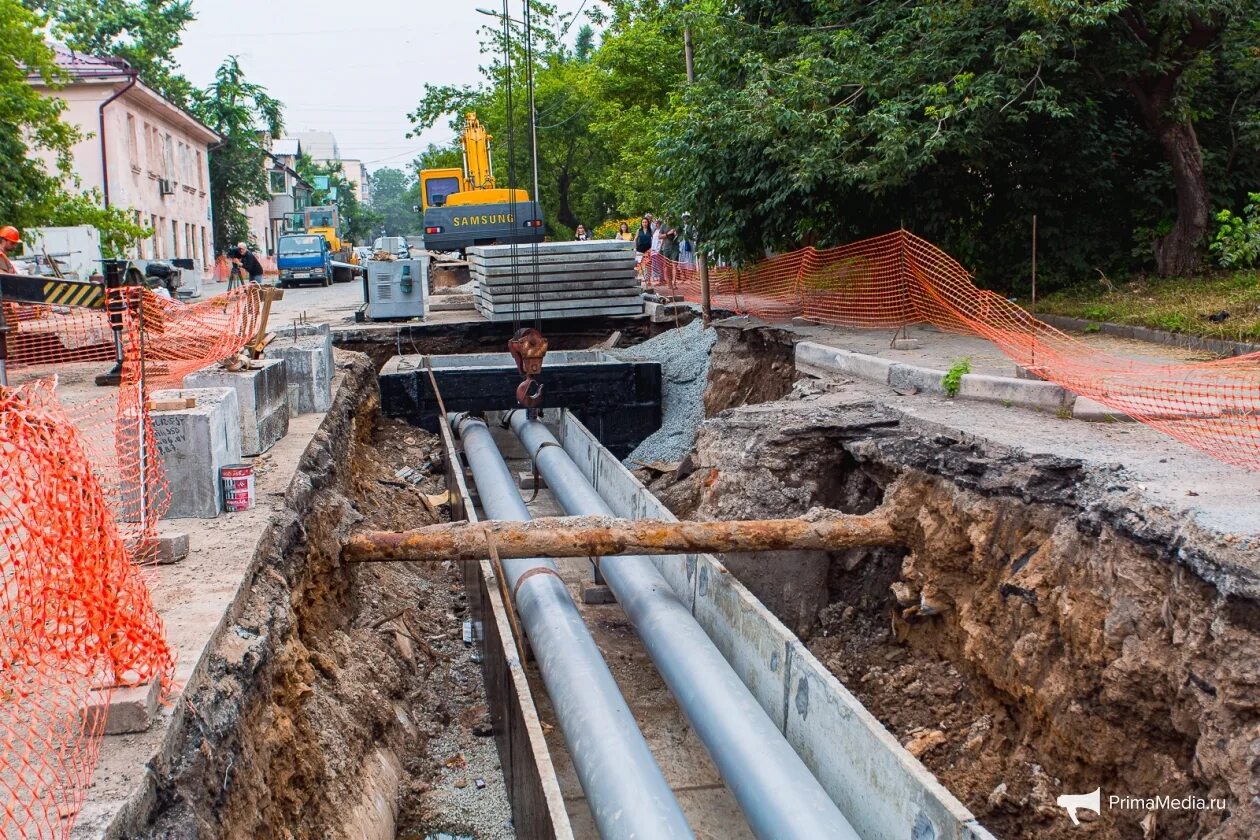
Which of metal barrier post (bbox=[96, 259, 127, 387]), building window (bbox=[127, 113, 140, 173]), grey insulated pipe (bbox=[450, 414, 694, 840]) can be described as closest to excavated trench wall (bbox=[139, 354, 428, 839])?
grey insulated pipe (bbox=[450, 414, 694, 840])

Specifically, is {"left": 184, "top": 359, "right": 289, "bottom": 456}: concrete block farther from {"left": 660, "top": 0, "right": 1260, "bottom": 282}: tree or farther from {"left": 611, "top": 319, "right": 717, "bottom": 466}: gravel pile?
{"left": 660, "top": 0, "right": 1260, "bottom": 282}: tree

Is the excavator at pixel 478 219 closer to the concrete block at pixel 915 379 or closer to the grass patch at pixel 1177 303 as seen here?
the grass patch at pixel 1177 303

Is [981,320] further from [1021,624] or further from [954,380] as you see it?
[1021,624]

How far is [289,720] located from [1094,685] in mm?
3676

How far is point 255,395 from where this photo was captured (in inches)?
308

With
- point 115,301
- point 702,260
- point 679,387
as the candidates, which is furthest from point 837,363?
point 115,301

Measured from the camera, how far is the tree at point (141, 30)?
46800mm

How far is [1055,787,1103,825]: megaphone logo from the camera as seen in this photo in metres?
4.95

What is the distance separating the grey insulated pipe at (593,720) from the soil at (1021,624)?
154 centimetres

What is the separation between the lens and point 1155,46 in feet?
41.5

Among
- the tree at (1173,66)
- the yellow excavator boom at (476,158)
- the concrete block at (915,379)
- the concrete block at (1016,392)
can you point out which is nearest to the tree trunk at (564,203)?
the yellow excavator boom at (476,158)

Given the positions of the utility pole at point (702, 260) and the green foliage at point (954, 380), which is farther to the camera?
the utility pole at point (702, 260)

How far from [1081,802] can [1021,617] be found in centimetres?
103

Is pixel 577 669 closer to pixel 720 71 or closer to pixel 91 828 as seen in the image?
pixel 91 828
